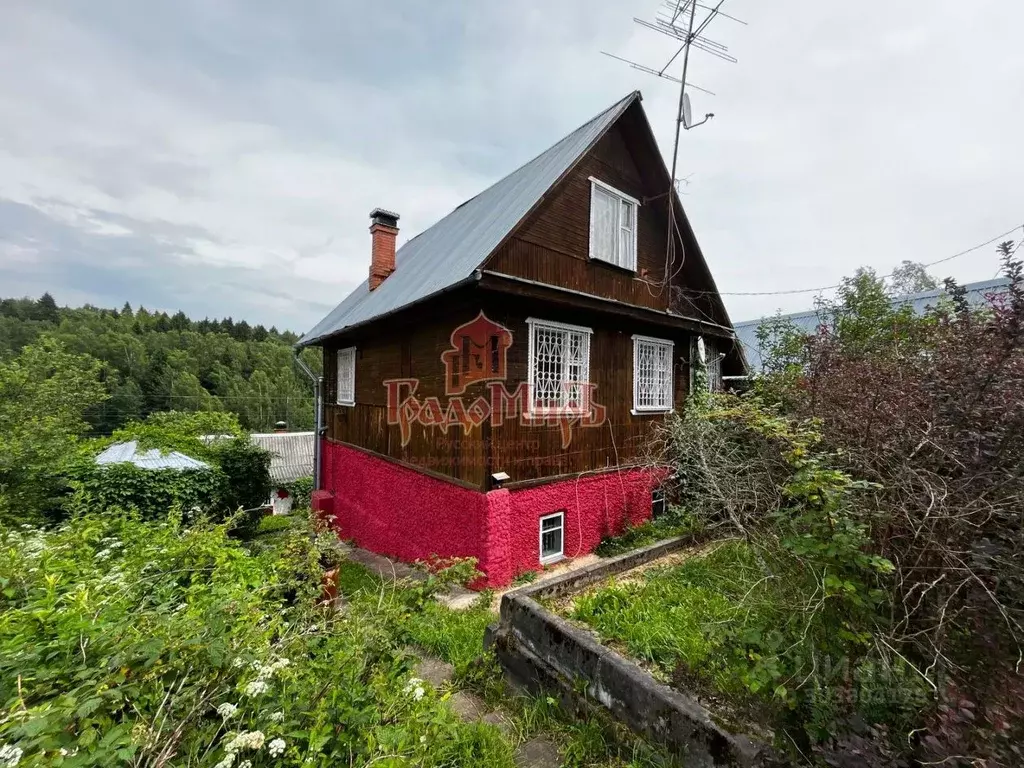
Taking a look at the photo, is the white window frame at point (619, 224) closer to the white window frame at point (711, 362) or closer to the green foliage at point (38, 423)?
the white window frame at point (711, 362)

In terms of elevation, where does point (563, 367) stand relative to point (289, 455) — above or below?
above

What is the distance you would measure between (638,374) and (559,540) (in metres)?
3.80

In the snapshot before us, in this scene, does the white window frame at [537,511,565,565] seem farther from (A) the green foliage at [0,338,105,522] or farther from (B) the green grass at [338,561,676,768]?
(A) the green foliage at [0,338,105,522]

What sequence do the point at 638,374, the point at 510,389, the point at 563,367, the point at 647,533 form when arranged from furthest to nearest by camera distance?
the point at 638,374, the point at 647,533, the point at 563,367, the point at 510,389

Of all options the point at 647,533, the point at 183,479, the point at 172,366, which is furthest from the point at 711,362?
the point at 172,366

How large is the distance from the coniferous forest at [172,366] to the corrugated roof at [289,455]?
2008cm

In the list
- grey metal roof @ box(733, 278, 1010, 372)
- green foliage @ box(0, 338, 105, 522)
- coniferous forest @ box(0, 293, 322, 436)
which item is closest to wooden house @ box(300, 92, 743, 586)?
grey metal roof @ box(733, 278, 1010, 372)

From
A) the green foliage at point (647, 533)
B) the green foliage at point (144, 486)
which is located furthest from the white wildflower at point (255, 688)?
the green foliage at point (144, 486)

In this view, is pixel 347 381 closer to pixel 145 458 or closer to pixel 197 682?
pixel 145 458

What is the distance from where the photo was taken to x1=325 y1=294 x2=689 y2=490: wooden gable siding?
6.90 metres

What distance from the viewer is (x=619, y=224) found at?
342 inches

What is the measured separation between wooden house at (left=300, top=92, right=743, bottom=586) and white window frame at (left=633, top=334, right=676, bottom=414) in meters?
0.05

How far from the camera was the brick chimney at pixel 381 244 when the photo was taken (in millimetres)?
12414

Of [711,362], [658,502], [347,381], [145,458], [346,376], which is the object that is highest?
[711,362]
